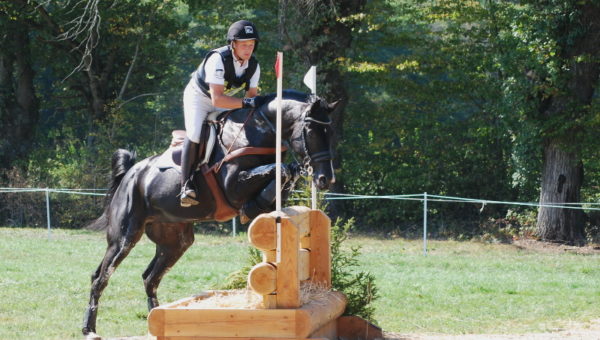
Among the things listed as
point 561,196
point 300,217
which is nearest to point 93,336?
point 300,217

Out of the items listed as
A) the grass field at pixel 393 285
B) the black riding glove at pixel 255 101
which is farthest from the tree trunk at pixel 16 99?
the black riding glove at pixel 255 101

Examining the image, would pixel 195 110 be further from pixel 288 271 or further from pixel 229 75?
pixel 288 271

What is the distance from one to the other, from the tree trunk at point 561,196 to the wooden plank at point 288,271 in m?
13.4

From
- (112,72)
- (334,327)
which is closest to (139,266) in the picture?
(334,327)

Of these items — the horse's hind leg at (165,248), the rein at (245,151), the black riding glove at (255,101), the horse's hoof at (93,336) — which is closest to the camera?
the rein at (245,151)

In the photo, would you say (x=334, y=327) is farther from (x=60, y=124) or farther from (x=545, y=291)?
(x=60, y=124)

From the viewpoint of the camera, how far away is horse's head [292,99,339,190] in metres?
6.10

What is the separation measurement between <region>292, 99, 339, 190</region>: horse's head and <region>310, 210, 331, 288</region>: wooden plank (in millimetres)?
664

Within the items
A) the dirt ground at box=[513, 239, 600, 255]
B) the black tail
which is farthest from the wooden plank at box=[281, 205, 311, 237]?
the dirt ground at box=[513, 239, 600, 255]

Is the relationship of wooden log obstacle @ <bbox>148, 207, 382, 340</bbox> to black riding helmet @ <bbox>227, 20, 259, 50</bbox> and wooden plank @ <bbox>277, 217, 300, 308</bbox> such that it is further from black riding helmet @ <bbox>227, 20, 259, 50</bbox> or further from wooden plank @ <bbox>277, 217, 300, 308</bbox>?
black riding helmet @ <bbox>227, 20, 259, 50</bbox>

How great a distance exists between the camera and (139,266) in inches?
520

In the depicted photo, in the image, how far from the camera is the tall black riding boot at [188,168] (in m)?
6.82

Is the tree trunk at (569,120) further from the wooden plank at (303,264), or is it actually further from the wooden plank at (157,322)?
the wooden plank at (157,322)

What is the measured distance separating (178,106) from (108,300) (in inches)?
819
